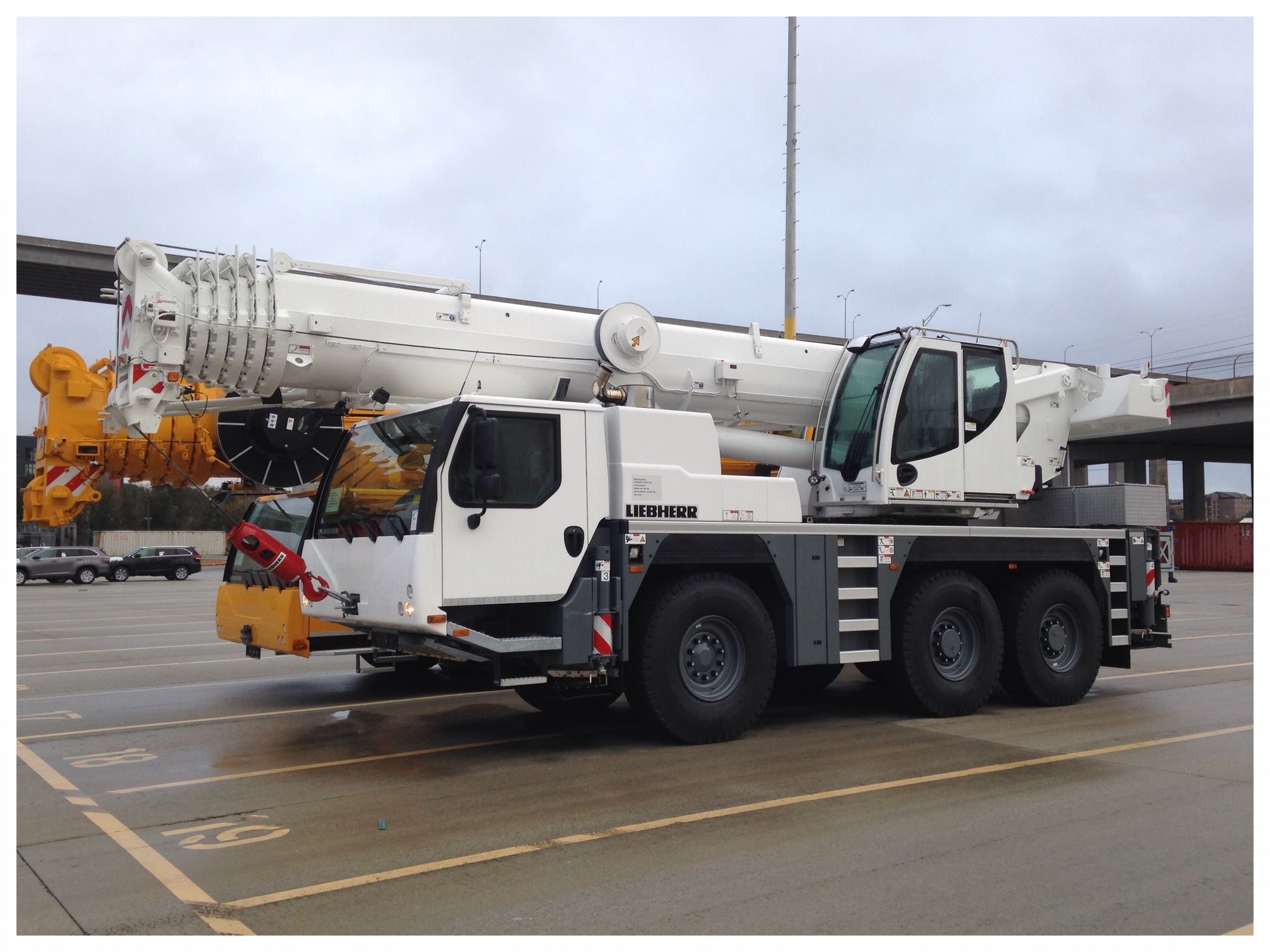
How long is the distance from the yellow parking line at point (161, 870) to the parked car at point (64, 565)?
110 feet

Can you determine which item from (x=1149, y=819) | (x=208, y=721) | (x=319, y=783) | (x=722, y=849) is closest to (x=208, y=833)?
(x=319, y=783)

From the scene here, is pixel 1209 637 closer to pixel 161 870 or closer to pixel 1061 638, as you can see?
pixel 1061 638

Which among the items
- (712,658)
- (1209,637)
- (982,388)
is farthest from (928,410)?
(1209,637)

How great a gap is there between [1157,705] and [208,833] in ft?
28.3

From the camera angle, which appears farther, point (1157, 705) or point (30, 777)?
point (1157, 705)

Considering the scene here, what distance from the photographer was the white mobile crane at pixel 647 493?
8.06m

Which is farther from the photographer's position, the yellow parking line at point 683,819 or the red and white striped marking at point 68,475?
the red and white striped marking at point 68,475

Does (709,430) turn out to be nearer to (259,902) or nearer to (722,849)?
(722,849)

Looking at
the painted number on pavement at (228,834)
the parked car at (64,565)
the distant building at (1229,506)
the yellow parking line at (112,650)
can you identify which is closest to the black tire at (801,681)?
the painted number on pavement at (228,834)

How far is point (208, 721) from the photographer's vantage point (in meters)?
10.1

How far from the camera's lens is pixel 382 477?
850cm

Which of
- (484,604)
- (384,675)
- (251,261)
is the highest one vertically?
(251,261)

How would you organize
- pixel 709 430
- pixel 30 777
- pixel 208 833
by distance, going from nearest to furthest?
pixel 208 833
pixel 30 777
pixel 709 430

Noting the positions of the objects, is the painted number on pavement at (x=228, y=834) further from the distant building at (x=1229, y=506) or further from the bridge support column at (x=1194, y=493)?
the distant building at (x=1229, y=506)
